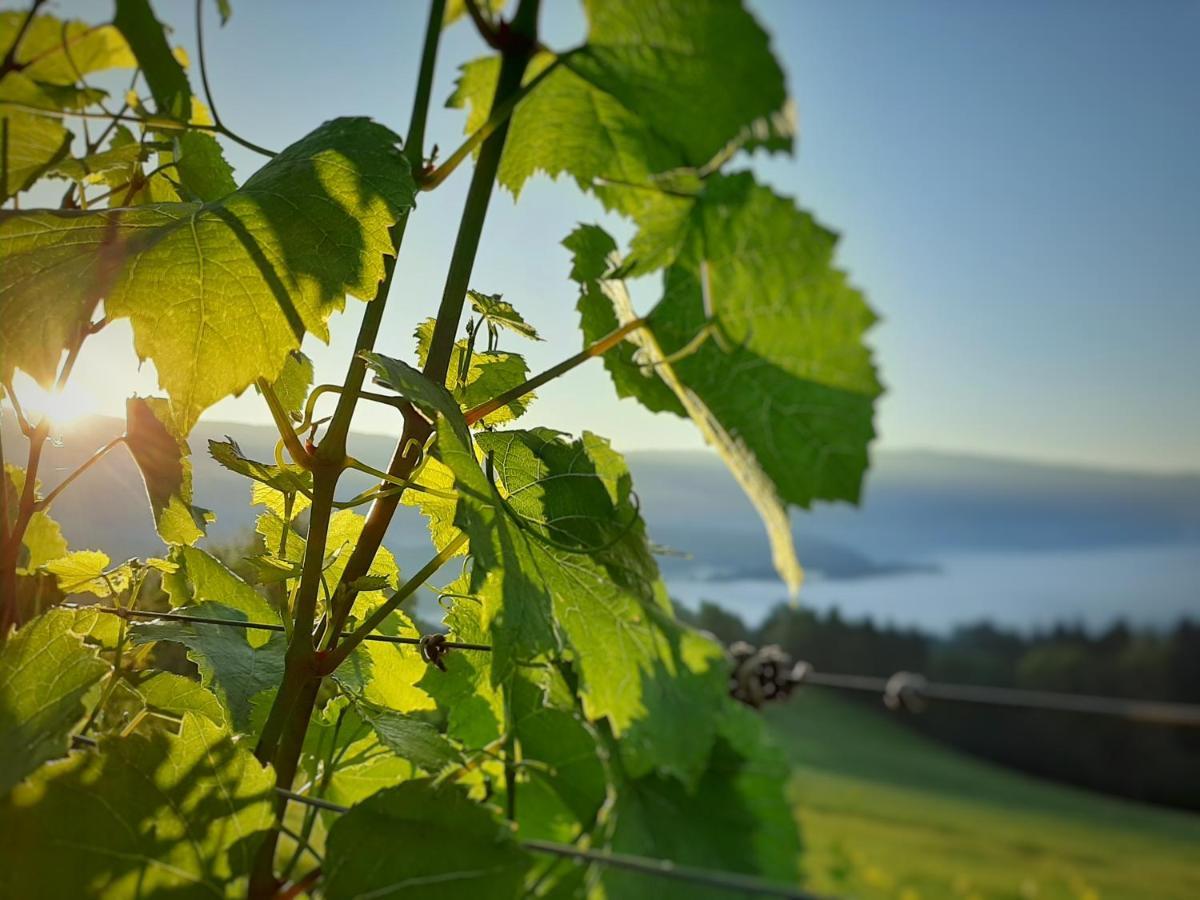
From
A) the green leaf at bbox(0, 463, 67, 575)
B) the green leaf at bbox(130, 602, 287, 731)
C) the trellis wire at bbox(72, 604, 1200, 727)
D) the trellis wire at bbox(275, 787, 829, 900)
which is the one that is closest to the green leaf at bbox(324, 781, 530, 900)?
the trellis wire at bbox(275, 787, 829, 900)

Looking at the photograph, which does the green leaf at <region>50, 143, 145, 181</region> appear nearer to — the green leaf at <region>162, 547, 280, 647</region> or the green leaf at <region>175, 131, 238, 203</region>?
the green leaf at <region>175, 131, 238, 203</region>

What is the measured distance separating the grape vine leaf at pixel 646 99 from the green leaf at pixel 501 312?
0.04m

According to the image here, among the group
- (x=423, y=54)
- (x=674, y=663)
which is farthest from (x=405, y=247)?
(x=674, y=663)

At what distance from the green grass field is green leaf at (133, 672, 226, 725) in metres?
6.08

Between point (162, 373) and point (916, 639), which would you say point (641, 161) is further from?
point (916, 639)

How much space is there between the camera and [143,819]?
29 centimetres

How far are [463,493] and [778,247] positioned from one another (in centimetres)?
10

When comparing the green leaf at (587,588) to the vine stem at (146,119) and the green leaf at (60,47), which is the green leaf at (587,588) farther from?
the green leaf at (60,47)

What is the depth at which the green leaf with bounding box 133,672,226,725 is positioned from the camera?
40 cm

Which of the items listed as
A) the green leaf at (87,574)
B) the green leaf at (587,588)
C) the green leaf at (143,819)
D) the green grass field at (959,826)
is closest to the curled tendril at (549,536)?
the green leaf at (587,588)

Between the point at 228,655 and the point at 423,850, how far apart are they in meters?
0.17

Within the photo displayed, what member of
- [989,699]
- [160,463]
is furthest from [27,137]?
[989,699]

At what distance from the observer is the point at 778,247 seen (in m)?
0.25

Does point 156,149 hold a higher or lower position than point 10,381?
higher
